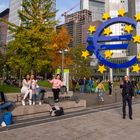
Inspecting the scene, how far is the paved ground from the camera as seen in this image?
8773mm

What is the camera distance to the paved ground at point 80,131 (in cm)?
877

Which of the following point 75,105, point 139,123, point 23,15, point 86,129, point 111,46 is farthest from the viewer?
point 23,15

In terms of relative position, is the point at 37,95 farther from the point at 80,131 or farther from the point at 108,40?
the point at 108,40

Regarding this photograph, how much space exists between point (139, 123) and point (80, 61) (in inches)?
1880

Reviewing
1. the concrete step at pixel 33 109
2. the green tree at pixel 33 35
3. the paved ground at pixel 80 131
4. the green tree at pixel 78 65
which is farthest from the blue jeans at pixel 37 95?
the green tree at pixel 78 65

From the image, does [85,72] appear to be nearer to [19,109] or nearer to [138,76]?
[19,109]

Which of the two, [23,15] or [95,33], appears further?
[23,15]

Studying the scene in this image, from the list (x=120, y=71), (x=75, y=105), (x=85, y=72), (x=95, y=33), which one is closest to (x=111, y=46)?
(x=95, y=33)

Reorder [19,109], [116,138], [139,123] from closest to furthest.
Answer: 1. [116,138]
2. [139,123]
3. [19,109]

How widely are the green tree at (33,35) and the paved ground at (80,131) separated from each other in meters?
17.3

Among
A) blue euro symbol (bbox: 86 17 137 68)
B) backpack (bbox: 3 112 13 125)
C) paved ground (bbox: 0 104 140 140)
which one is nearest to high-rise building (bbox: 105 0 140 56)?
blue euro symbol (bbox: 86 17 137 68)

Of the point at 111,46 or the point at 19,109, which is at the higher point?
the point at 111,46

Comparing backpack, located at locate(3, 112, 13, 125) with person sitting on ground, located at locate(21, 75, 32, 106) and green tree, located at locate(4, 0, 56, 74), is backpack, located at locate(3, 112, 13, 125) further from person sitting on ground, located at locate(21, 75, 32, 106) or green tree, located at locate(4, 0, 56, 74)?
green tree, located at locate(4, 0, 56, 74)

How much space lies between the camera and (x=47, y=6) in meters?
30.9
